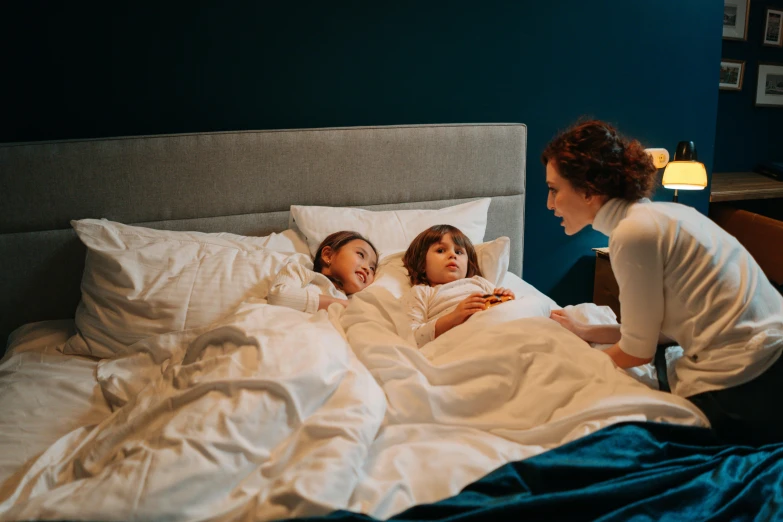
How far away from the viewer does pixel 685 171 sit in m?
2.93

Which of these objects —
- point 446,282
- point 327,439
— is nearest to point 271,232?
point 446,282

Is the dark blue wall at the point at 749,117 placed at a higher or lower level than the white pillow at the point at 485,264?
higher

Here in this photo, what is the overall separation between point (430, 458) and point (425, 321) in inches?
31.8

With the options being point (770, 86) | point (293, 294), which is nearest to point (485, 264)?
point (293, 294)

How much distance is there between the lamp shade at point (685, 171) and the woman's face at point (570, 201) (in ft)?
4.87

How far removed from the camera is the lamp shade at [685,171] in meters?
2.92

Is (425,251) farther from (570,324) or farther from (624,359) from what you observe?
(624,359)

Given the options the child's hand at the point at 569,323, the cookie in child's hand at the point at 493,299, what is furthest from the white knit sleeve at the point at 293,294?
the child's hand at the point at 569,323

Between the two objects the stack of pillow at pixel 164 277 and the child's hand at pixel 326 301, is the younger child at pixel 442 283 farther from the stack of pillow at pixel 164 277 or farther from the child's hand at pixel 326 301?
the child's hand at pixel 326 301

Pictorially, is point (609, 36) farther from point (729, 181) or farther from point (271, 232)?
point (271, 232)

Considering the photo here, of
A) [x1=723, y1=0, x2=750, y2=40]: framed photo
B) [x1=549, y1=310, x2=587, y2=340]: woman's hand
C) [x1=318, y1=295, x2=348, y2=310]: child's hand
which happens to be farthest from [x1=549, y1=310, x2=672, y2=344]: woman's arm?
[x1=723, y1=0, x2=750, y2=40]: framed photo

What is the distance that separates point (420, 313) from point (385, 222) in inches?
22.4

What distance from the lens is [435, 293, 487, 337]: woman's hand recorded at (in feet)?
6.29

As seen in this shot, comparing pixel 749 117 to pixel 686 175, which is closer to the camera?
pixel 686 175
